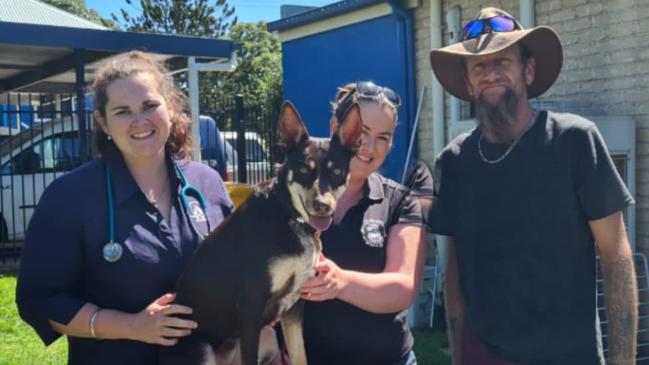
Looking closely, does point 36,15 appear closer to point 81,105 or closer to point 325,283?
point 81,105

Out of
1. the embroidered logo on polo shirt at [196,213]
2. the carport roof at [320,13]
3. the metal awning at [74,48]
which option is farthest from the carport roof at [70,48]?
the embroidered logo on polo shirt at [196,213]

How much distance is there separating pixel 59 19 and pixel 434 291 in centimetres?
843

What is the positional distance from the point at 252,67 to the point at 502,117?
117 ft

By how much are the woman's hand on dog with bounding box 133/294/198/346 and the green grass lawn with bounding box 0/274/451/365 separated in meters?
4.09

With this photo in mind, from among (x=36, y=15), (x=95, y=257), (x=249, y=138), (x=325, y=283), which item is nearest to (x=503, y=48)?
(x=325, y=283)

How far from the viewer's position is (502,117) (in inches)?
106

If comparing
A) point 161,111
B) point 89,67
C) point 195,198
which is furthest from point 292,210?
point 89,67

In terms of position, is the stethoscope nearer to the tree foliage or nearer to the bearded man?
the bearded man

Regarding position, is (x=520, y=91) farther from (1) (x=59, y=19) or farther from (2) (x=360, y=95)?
(1) (x=59, y=19)

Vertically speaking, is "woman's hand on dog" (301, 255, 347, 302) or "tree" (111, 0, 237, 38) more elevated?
"tree" (111, 0, 237, 38)

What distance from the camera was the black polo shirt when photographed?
268 cm

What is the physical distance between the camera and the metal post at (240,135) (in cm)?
1167

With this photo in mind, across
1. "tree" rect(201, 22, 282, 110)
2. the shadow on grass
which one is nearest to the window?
the shadow on grass

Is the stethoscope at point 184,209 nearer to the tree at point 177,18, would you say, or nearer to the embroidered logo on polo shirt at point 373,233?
the embroidered logo on polo shirt at point 373,233
